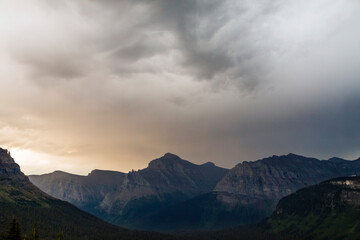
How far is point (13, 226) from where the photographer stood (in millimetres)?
136375

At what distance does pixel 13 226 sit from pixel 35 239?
1087cm

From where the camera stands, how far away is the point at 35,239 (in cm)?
14025
